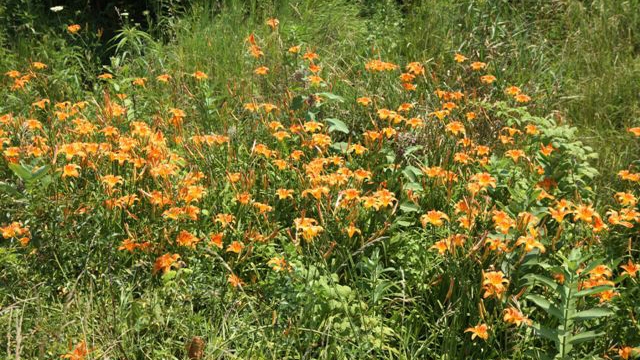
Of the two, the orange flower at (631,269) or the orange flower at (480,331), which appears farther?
the orange flower at (631,269)

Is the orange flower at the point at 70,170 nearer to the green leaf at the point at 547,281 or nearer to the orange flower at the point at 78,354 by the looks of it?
the orange flower at the point at 78,354

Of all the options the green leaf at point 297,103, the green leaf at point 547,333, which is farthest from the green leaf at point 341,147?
the green leaf at point 547,333

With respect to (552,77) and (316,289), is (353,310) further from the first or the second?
(552,77)

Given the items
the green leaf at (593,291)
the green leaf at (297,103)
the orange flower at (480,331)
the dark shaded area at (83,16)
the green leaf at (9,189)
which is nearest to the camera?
the green leaf at (593,291)

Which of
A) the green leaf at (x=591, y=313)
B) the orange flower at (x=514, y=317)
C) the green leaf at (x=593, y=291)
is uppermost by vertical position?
the green leaf at (x=593, y=291)

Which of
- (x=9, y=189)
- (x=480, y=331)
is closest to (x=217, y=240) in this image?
(x=9, y=189)

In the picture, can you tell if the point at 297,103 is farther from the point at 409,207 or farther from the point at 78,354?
the point at 78,354

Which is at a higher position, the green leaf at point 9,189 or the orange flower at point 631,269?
the green leaf at point 9,189

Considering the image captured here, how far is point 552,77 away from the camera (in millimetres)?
4996

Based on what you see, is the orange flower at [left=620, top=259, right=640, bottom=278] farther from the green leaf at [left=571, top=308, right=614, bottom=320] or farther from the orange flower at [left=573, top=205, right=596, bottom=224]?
the green leaf at [left=571, top=308, right=614, bottom=320]

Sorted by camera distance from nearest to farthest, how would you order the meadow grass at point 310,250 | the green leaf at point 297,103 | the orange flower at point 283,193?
the meadow grass at point 310,250 < the orange flower at point 283,193 < the green leaf at point 297,103

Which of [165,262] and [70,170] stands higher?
[70,170]

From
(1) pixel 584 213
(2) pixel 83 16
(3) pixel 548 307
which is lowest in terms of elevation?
(2) pixel 83 16

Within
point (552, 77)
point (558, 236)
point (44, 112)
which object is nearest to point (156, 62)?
point (44, 112)
